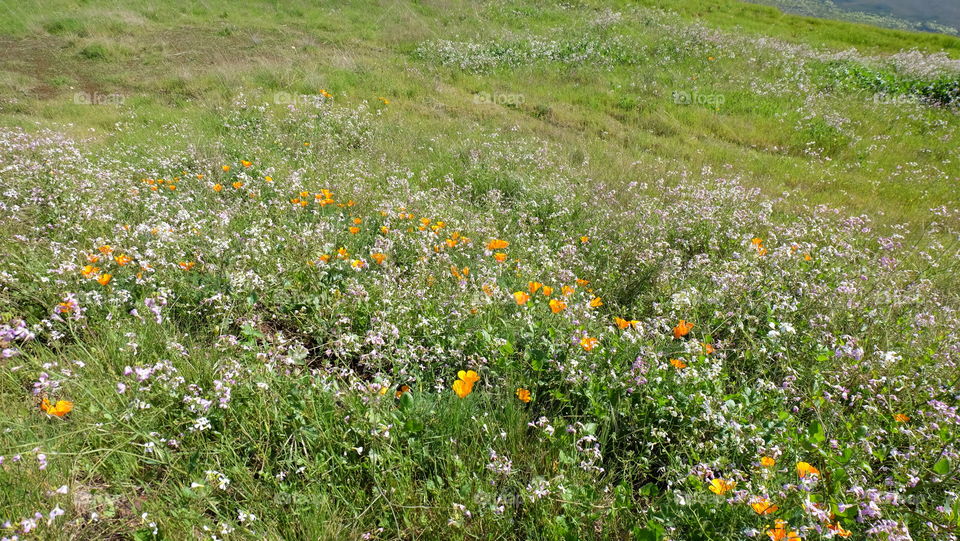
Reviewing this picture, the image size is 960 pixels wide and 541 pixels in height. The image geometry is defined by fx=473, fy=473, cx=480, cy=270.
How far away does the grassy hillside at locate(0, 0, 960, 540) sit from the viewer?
2244 mm

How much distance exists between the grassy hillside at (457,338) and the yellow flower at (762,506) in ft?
0.07

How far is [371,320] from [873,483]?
2945 millimetres

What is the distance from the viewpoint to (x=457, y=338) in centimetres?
322

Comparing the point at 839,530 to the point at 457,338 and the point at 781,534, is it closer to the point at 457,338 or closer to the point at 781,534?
the point at 781,534

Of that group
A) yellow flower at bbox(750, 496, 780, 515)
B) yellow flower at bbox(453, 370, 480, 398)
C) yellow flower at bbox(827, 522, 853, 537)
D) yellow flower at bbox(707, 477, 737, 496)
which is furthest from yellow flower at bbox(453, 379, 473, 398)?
yellow flower at bbox(827, 522, 853, 537)

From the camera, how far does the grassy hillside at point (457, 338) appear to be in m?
2.24

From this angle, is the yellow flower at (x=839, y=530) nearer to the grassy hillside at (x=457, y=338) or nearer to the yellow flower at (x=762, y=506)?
the grassy hillside at (x=457, y=338)

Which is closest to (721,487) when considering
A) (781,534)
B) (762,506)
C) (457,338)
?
(762,506)

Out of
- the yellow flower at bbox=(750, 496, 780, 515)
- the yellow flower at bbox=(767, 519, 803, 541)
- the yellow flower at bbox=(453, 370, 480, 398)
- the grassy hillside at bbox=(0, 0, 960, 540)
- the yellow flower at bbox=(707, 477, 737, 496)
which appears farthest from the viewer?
the yellow flower at bbox=(453, 370, 480, 398)

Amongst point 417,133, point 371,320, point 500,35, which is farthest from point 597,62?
point 371,320

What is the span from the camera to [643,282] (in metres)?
4.55

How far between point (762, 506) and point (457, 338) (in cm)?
191

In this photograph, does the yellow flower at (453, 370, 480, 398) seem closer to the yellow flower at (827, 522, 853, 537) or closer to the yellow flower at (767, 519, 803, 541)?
the yellow flower at (767, 519, 803, 541)

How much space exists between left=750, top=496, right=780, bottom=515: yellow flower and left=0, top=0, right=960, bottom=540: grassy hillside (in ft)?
0.07
